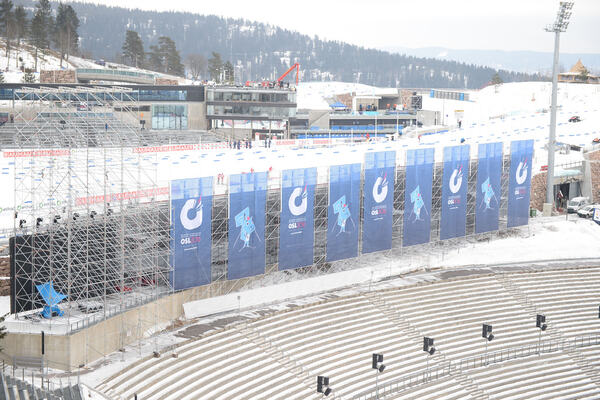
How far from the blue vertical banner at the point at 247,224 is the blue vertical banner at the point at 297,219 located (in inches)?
57.6

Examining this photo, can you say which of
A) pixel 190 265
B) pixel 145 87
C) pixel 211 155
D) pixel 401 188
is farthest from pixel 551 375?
pixel 145 87

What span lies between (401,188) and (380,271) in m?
5.97

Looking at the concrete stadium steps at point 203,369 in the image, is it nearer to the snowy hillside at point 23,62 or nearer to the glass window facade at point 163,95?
the glass window facade at point 163,95

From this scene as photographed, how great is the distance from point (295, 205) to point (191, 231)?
606 cm

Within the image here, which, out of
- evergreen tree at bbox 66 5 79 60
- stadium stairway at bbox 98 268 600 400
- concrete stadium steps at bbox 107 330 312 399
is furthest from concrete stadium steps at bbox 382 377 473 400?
evergreen tree at bbox 66 5 79 60

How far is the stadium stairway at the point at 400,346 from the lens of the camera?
96.5ft

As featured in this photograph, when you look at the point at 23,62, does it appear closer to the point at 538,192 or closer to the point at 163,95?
the point at 163,95

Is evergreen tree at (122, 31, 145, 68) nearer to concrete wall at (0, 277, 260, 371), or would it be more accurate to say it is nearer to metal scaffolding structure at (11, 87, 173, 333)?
metal scaffolding structure at (11, 87, 173, 333)

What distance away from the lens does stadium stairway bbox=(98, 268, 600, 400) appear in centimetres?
2942

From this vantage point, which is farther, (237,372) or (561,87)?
(561,87)

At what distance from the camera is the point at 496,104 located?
369 feet

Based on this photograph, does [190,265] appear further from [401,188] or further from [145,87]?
[145,87]

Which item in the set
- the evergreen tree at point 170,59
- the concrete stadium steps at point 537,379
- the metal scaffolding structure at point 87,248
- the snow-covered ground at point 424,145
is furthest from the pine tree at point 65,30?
the concrete stadium steps at point 537,379

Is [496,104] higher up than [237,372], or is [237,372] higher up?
[496,104]
